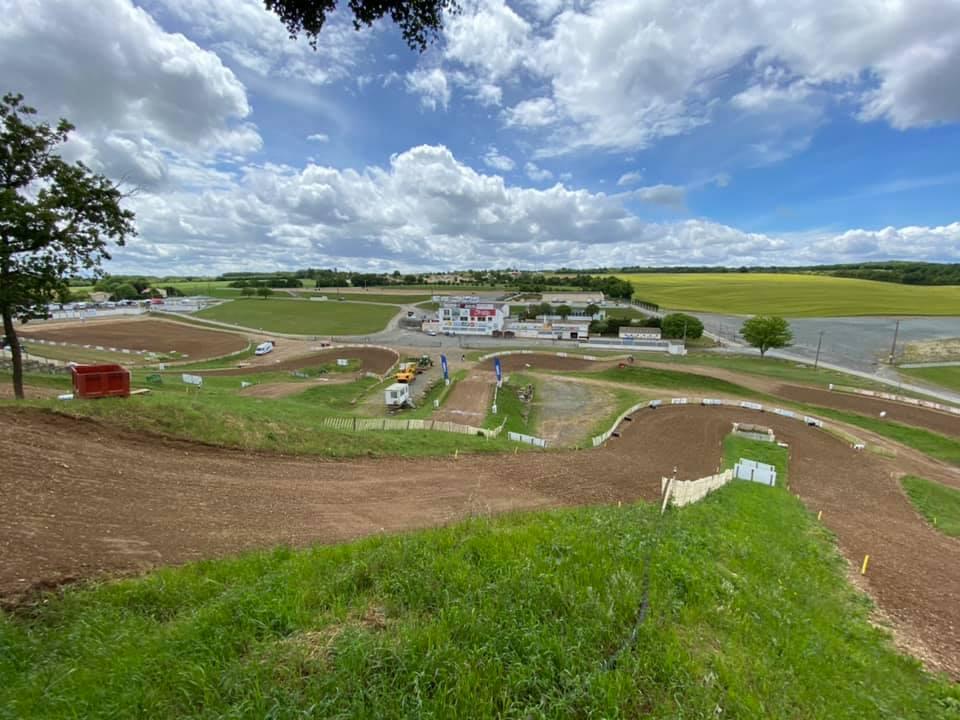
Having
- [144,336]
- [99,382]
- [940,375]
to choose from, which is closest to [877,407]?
[940,375]

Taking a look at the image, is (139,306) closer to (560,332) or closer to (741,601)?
(560,332)

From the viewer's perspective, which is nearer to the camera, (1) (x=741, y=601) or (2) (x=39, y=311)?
(1) (x=741, y=601)

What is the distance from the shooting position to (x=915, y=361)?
6612 cm

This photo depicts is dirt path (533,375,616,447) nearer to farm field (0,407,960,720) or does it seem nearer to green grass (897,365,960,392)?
farm field (0,407,960,720)

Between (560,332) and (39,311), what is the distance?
78.2 metres

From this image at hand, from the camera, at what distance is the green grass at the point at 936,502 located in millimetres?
16203

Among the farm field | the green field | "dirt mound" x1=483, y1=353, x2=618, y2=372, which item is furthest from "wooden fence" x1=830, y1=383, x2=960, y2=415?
the green field

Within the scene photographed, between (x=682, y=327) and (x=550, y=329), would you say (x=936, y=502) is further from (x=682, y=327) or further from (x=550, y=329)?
(x=550, y=329)

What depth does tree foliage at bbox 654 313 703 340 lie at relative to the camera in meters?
80.8

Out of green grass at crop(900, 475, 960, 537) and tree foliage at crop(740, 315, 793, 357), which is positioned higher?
tree foliage at crop(740, 315, 793, 357)

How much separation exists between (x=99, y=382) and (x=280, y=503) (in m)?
9.72

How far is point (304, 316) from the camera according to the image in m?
107

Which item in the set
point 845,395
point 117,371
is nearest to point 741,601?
point 117,371

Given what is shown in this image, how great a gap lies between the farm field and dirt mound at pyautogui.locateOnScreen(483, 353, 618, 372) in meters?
41.1
